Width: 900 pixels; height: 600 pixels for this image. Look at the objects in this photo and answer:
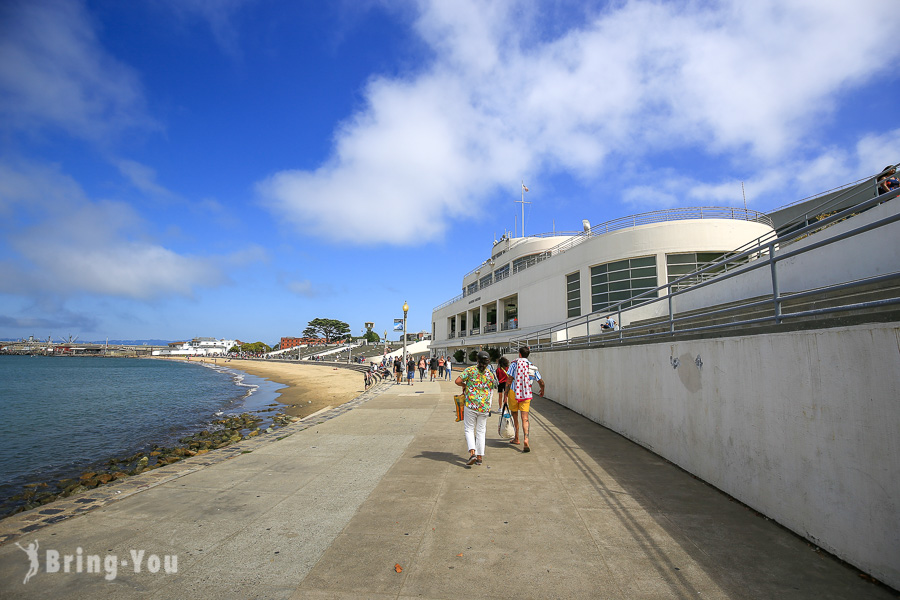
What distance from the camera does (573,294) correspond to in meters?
30.3

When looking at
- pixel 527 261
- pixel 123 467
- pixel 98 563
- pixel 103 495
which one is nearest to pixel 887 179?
pixel 98 563

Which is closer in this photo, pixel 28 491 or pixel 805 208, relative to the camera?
pixel 28 491

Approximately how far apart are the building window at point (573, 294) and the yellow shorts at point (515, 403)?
22.6 m

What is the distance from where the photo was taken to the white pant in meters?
6.62

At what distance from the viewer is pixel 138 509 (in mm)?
4867

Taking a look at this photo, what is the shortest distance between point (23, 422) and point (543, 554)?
84.9 feet

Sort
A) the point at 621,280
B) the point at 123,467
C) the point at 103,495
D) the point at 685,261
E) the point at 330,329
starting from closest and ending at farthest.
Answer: the point at 103,495
the point at 123,467
the point at 685,261
the point at 621,280
the point at 330,329

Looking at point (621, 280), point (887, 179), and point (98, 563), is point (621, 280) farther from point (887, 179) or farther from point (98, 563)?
point (98, 563)

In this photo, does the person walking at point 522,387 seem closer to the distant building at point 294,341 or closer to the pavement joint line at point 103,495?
the pavement joint line at point 103,495

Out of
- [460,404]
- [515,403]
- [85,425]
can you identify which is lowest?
[85,425]

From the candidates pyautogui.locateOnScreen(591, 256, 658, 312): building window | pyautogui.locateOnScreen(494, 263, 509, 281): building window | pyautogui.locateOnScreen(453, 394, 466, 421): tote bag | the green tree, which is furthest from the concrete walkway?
the green tree

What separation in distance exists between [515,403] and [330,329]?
478 feet

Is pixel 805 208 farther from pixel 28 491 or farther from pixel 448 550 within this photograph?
pixel 28 491

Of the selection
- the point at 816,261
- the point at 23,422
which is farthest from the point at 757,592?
the point at 23,422
